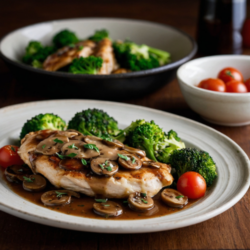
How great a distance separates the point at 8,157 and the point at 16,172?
216 millimetres

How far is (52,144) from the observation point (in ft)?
9.20

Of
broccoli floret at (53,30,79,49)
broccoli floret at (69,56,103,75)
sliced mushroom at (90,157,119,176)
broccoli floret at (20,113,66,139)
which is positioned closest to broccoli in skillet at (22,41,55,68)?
broccoli floret at (53,30,79,49)

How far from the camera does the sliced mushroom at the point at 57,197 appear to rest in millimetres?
2455

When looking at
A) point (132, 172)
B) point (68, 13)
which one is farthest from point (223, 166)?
point (68, 13)

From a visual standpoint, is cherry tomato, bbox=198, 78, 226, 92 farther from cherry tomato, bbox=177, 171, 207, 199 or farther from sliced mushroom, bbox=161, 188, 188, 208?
sliced mushroom, bbox=161, 188, 188, 208

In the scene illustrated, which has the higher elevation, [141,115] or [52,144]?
[52,144]

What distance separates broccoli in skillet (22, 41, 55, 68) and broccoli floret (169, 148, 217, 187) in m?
2.80

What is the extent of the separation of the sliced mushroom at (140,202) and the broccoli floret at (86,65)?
227 centimetres

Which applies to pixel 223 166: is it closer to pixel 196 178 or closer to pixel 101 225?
pixel 196 178

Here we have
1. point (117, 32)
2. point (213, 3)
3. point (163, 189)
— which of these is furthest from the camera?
point (117, 32)

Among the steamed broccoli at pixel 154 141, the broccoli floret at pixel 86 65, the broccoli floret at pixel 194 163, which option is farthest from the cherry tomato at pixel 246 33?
the broccoli floret at pixel 194 163

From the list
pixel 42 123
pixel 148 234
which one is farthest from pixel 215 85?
pixel 148 234

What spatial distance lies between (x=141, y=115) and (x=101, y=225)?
179 cm

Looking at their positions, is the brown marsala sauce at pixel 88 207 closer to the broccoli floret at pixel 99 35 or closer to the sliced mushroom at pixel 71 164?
the sliced mushroom at pixel 71 164
